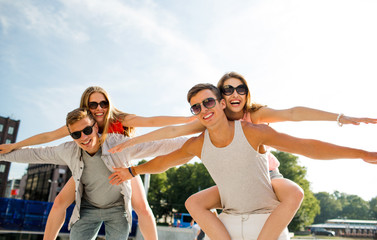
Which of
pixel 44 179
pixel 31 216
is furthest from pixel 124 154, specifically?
pixel 44 179

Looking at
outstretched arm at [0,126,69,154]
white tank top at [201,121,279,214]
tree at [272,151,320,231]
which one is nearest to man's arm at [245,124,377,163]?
white tank top at [201,121,279,214]

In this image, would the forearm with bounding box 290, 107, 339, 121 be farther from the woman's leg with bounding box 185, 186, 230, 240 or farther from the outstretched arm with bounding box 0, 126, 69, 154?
the outstretched arm with bounding box 0, 126, 69, 154

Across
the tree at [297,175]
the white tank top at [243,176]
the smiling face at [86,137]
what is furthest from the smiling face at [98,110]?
the tree at [297,175]

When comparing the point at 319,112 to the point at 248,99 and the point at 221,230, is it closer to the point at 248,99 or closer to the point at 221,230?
the point at 248,99

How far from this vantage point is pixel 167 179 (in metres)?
54.2

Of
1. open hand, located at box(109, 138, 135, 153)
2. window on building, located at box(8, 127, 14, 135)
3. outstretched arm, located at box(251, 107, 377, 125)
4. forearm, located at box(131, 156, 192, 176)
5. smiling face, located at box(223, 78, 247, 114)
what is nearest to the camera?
outstretched arm, located at box(251, 107, 377, 125)

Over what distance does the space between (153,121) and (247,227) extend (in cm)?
222

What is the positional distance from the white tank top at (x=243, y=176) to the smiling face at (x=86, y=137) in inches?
74.8

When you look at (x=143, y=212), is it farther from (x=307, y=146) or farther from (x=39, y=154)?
(x=307, y=146)

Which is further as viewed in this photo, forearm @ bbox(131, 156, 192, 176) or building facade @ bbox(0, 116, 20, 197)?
building facade @ bbox(0, 116, 20, 197)

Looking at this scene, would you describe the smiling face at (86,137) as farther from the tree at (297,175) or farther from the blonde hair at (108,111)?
the tree at (297,175)

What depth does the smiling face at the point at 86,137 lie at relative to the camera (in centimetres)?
405

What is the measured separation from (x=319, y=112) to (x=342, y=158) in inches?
23.9

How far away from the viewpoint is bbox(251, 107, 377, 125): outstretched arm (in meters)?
3.17
